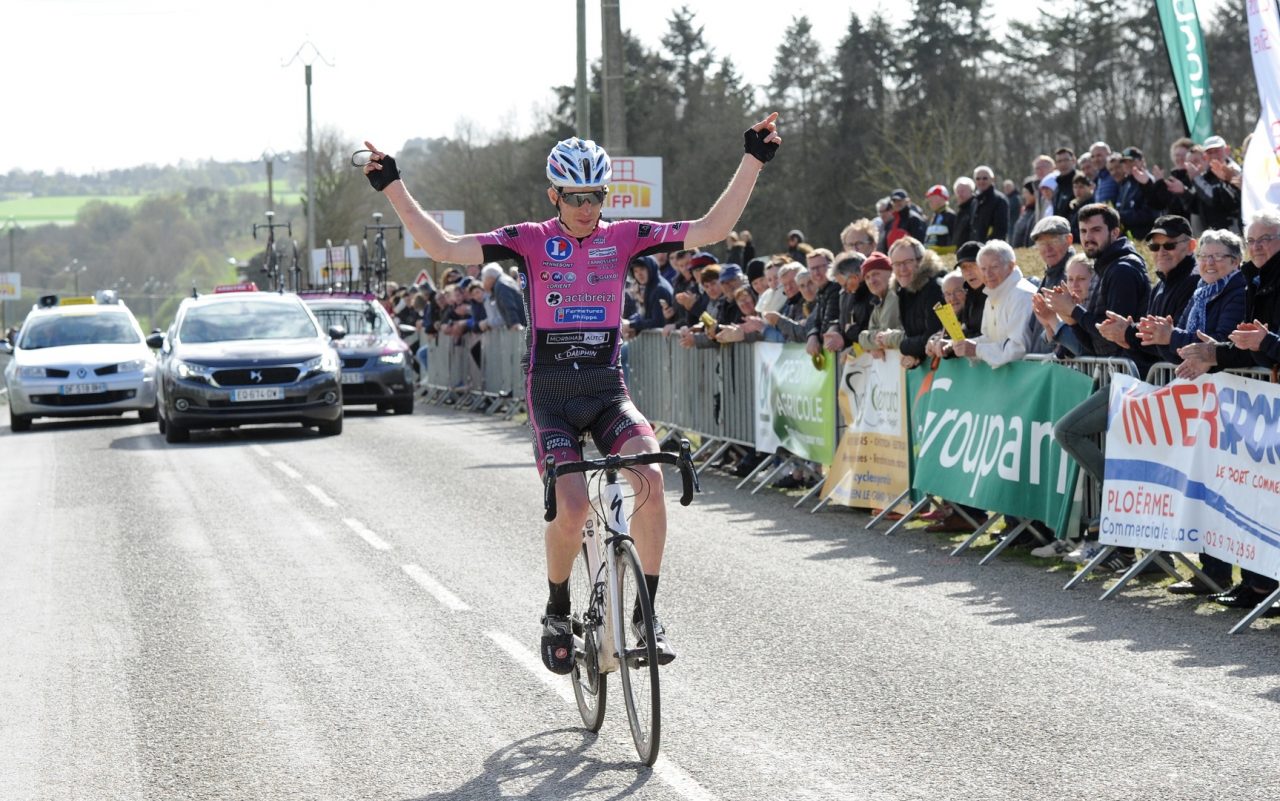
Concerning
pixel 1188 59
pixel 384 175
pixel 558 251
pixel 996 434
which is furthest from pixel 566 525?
pixel 1188 59

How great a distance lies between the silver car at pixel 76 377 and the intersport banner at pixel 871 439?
13906mm

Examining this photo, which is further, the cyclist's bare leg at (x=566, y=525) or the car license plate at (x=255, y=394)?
the car license plate at (x=255, y=394)

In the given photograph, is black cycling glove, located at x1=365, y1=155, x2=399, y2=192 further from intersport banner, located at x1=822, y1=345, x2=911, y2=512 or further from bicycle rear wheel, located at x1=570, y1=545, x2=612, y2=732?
intersport banner, located at x1=822, y1=345, x2=911, y2=512

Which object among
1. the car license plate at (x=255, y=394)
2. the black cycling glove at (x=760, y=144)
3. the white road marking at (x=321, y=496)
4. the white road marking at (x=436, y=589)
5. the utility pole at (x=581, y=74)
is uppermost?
the utility pole at (x=581, y=74)

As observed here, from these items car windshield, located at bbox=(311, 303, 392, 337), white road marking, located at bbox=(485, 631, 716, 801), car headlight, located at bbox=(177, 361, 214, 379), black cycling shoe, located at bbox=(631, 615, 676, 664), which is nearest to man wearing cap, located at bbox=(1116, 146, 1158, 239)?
car headlight, located at bbox=(177, 361, 214, 379)

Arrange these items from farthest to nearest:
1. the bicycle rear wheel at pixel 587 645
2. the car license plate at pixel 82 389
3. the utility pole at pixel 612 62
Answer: the car license plate at pixel 82 389 < the utility pole at pixel 612 62 < the bicycle rear wheel at pixel 587 645

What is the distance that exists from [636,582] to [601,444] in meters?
0.72

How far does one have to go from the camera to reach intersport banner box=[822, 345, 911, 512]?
12.7 metres

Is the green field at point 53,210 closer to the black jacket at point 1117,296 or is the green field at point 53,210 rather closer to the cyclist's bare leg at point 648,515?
the black jacket at point 1117,296

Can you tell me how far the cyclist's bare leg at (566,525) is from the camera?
644 cm

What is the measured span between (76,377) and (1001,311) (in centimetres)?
1677

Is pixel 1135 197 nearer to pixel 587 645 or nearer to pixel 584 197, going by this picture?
pixel 584 197

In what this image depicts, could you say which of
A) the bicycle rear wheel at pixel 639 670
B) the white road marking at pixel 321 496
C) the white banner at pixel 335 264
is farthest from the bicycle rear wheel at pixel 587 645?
the white banner at pixel 335 264

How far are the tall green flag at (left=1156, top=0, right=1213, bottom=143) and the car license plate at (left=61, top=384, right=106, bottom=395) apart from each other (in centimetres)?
1537
